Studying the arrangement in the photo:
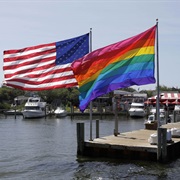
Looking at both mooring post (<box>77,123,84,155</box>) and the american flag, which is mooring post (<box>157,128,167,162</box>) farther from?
the american flag

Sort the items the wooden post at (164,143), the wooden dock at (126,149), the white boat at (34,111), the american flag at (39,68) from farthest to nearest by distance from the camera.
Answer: the white boat at (34,111) < the wooden dock at (126,149) < the wooden post at (164,143) < the american flag at (39,68)

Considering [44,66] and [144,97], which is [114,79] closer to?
[44,66]

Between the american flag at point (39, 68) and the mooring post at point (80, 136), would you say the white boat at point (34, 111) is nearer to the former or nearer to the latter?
the mooring post at point (80, 136)

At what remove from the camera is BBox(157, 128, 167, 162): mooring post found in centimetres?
2259

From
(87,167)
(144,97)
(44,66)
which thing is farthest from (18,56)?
(144,97)

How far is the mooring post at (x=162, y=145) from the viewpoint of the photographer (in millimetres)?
22594

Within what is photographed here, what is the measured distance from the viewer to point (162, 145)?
2273 cm

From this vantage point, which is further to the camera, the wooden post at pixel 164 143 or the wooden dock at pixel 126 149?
the wooden dock at pixel 126 149

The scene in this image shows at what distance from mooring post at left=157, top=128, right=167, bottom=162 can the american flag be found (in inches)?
221

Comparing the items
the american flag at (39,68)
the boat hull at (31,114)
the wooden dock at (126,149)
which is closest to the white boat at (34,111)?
the boat hull at (31,114)

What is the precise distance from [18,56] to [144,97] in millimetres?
119702

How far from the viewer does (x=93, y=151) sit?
1011 inches

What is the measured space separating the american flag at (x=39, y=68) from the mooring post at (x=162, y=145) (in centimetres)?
561

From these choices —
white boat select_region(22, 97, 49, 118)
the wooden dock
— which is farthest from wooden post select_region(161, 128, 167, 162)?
white boat select_region(22, 97, 49, 118)
